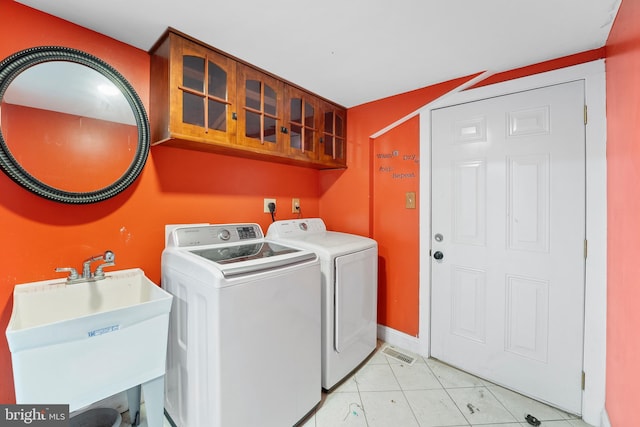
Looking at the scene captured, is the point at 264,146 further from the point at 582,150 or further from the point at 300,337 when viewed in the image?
the point at 582,150

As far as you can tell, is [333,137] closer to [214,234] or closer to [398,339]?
[214,234]

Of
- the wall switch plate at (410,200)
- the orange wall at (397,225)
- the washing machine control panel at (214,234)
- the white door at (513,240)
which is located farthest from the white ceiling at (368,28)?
the washing machine control panel at (214,234)

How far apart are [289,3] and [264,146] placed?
83 cm

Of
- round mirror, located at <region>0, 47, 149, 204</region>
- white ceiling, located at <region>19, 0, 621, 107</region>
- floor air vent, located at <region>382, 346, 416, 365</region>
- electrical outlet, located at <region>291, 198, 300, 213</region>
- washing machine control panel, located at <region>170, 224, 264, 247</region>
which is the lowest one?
floor air vent, located at <region>382, 346, 416, 365</region>

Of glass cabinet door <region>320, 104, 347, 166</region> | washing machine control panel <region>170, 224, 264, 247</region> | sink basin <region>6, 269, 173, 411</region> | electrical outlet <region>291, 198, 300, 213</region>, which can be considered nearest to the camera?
sink basin <region>6, 269, 173, 411</region>

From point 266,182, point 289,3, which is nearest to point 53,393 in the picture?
point 266,182

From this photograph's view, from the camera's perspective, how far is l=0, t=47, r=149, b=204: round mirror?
120 centimetres

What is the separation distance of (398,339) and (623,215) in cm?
172

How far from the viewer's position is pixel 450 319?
202 centimetres

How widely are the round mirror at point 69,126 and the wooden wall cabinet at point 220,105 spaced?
0.53 feet

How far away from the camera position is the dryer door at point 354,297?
68.9 inches

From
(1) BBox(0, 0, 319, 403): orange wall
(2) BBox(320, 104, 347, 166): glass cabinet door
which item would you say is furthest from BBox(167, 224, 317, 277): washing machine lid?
(2) BBox(320, 104, 347, 166): glass cabinet door

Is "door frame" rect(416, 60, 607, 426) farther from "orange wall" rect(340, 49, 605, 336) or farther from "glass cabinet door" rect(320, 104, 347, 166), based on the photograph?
"glass cabinet door" rect(320, 104, 347, 166)

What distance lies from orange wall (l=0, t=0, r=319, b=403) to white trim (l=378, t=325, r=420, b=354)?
149 cm
